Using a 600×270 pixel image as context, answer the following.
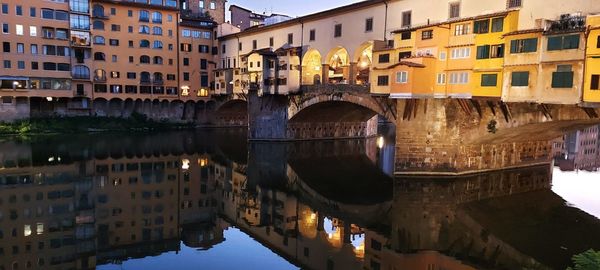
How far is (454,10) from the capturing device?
1138 inches

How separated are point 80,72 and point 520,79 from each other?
53.5m

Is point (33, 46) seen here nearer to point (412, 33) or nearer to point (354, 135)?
point (354, 135)

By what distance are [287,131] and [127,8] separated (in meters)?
30.8

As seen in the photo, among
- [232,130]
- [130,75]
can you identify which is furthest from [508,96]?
[130,75]

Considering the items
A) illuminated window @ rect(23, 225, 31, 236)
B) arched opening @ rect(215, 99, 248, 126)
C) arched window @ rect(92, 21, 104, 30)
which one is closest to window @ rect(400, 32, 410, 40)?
illuminated window @ rect(23, 225, 31, 236)

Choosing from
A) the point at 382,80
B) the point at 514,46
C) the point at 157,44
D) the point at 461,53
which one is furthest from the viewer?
the point at 157,44

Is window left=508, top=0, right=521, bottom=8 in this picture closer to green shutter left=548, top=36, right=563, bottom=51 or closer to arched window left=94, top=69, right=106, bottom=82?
green shutter left=548, top=36, right=563, bottom=51

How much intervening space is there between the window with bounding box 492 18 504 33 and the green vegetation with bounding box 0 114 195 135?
48.9m

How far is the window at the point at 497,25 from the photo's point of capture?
81.9ft

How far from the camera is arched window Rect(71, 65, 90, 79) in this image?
57.1m

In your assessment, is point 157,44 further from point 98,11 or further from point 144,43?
point 98,11

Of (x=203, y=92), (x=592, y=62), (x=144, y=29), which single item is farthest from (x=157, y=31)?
(x=592, y=62)

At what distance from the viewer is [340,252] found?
1759 cm

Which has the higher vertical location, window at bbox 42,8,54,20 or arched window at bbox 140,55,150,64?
window at bbox 42,8,54,20
